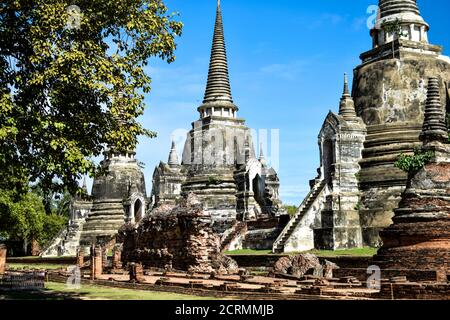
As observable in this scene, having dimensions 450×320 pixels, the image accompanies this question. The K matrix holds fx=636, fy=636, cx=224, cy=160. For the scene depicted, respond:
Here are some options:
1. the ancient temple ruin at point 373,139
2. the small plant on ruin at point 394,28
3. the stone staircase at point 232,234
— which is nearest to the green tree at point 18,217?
the stone staircase at point 232,234

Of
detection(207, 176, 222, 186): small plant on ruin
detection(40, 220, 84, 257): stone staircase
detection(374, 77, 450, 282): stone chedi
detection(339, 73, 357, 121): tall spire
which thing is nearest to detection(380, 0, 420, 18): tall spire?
detection(339, 73, 357, 121): tall spire

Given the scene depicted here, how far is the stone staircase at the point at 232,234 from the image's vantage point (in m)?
33.6

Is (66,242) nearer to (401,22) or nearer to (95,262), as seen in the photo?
(95,262)

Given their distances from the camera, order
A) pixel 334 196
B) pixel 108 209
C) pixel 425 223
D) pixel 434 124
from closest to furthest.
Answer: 1. pixel 425 223
2. pixel 434 124
3. pixel 334 196
4. pixel 108 209

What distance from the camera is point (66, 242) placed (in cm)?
4731

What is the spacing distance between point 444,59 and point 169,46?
20950mm

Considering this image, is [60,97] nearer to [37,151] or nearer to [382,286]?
[37,151]

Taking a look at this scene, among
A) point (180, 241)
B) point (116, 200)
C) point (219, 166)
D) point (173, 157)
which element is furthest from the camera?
point (173, 157)

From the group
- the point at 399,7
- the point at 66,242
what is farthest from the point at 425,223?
the point at 66,242

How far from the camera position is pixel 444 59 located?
31547mm

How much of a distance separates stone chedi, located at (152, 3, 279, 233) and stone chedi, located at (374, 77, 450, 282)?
1900 centimetres

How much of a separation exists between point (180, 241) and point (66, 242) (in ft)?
80.0

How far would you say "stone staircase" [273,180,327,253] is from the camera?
2861cm
